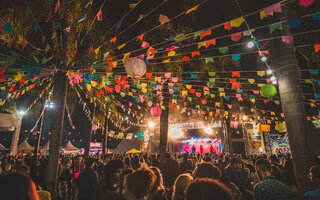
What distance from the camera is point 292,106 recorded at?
367 centimetres

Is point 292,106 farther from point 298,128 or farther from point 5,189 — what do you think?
point 5,189

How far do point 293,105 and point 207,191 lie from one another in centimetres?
347

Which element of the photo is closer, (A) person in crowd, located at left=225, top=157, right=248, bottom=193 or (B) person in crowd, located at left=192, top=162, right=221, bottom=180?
(B) person in crowd, located at left=192, top=162, right=221, bottom=180

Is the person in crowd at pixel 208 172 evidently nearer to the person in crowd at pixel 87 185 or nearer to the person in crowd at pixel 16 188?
the person in crowd at pixel 87 185

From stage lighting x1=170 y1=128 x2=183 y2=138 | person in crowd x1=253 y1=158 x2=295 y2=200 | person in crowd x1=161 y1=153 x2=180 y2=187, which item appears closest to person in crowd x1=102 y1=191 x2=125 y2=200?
person in crowd x1=253 y1=158 x2=295 y2=200

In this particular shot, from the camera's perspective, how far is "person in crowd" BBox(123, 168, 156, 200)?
7.13 ft

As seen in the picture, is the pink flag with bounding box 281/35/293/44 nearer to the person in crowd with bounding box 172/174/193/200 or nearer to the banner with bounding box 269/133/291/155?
the person in crowd with bounding box 172/174/193/200

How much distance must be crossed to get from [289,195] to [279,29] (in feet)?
11.4

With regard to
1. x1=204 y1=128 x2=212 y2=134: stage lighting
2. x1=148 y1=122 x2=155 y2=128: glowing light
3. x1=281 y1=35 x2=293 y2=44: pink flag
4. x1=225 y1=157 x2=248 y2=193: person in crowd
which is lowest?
x1=225 y1=157 x2=248 y2=193: person in crowd

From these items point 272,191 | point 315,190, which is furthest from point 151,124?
point 315,190

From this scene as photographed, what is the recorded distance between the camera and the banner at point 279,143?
16.4m

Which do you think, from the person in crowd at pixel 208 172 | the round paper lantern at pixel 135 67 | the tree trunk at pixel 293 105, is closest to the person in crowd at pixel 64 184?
the round paper lantern at pixel 135 67

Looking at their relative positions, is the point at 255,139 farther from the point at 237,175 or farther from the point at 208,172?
the point at 208,172

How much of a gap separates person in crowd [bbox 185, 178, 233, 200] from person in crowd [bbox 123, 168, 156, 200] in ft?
3.27
